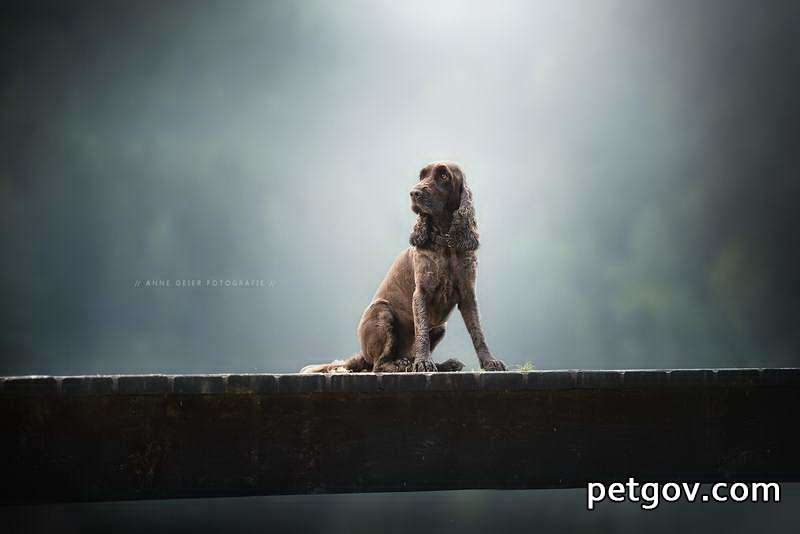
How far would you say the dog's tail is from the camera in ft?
21.1

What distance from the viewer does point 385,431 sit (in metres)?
5.44

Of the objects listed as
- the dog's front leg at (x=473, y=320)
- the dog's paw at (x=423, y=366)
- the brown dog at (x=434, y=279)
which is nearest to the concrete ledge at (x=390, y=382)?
the dog's paw at (x=423, y=366)

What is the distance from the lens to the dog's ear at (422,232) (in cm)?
627

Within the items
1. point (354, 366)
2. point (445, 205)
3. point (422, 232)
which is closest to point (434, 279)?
point (422, 232)

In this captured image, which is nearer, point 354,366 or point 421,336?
point 421,336

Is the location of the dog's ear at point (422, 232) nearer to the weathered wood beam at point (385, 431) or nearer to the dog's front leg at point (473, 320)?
the dog's front leg at point (473, 320)

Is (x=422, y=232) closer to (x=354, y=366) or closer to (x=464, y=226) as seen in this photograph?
(x=464, y=226)

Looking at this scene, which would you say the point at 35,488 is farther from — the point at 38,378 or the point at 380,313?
the point at 380,313

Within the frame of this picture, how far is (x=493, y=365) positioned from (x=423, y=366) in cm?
47

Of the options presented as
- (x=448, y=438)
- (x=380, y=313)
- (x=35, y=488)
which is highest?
(x=380, y=313)

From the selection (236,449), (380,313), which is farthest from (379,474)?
(380,313)

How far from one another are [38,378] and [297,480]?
1.58 meters

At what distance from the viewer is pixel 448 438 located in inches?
216

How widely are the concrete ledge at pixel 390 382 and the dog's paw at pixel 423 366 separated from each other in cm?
44
